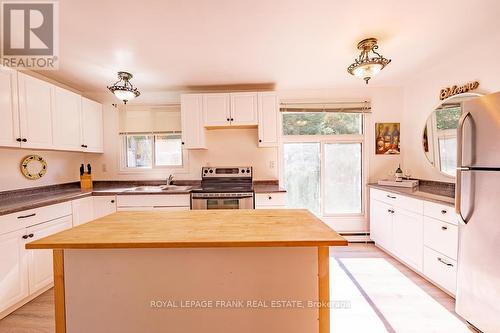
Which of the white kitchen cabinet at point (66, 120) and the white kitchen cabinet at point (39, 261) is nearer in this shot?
the white kitchen cabinet at point (39, 261)

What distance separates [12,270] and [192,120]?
2.42m

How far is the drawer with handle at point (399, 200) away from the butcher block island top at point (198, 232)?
5.55 ft

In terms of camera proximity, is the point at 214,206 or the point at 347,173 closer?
the point at 214,206

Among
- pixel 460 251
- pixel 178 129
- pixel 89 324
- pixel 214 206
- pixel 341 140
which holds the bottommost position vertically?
pixel 89 324

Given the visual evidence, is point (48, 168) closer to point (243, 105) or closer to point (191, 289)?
point (243, 105)

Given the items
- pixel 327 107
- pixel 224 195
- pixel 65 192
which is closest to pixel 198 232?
pixel 224 195

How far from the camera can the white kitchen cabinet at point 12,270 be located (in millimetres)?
1773

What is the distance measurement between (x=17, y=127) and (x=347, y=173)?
4.30 metres

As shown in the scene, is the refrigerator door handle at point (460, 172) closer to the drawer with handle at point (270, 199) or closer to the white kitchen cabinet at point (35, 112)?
the drawer with handle at point (270, 199)

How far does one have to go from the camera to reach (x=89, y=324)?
114 cm

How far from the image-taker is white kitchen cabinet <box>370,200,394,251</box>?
2849 mm

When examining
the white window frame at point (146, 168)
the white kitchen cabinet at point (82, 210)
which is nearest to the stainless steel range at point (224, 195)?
the white window frame at point (146, 168)

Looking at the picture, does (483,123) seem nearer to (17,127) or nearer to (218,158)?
(218,158)

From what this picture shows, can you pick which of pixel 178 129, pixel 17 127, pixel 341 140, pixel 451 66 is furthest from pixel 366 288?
pixel 17 127
